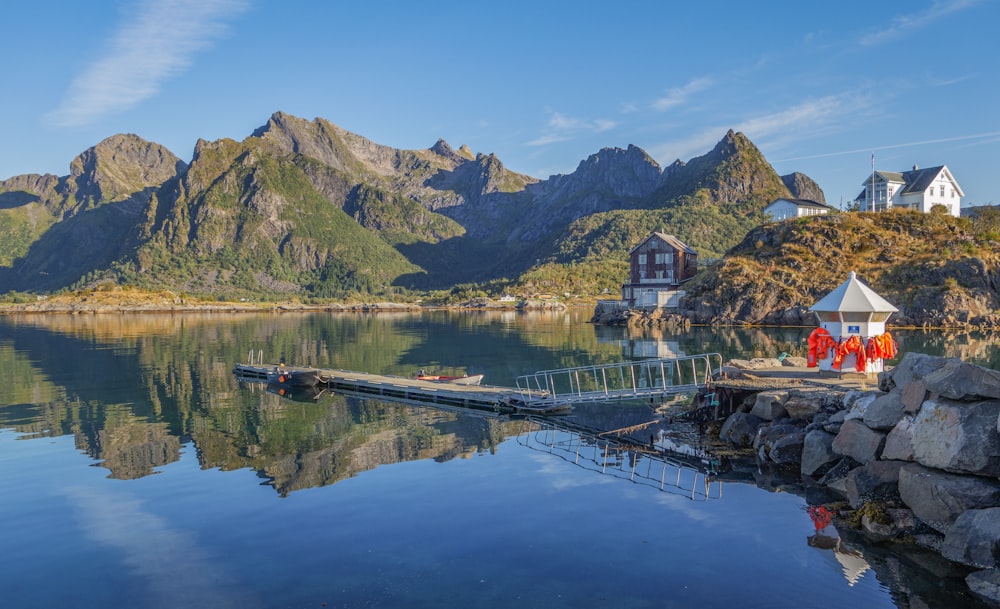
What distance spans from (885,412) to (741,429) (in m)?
8.17

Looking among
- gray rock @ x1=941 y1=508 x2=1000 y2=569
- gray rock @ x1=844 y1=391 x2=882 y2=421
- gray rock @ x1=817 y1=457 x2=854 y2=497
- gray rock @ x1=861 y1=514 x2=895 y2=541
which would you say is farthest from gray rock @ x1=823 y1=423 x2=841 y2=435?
gray rock @ x1=941 y1=508 x2=1000 y2=569

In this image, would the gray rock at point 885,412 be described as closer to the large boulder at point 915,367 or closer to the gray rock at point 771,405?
the large boulder at point 915,367

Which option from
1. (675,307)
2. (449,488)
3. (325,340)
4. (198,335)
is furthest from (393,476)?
(675,307)

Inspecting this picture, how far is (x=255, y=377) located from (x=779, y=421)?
41.1 meters

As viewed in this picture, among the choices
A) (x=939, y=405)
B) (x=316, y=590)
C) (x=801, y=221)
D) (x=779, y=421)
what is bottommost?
(x=316, y=590)

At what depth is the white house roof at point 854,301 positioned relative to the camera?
Result: 29.2 m

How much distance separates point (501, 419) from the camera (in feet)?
118

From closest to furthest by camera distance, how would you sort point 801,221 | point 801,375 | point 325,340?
point 801,375 < point 325,340 < point 801,221

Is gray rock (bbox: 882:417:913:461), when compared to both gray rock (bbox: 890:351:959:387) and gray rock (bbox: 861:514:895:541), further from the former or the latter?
gray rock (bbox: 861:514:895:541)

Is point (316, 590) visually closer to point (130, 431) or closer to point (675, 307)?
point (130, 431)

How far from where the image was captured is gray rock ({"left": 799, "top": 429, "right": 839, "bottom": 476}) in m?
22.7

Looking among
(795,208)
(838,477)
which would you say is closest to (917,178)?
(795,208)

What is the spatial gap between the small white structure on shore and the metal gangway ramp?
5095 mm

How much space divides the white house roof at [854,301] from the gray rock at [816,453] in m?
8.13
